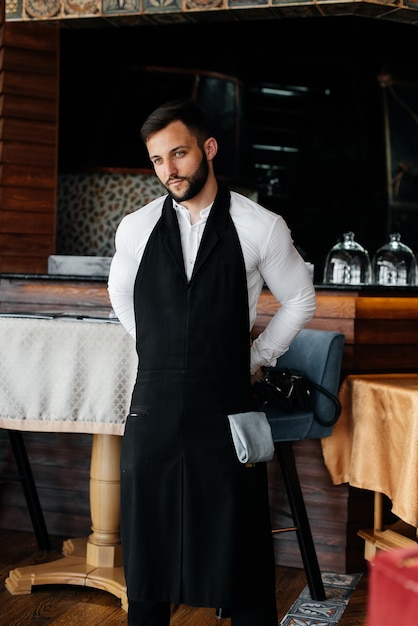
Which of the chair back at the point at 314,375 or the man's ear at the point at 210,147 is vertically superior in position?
the man's ear at the point at 210,147

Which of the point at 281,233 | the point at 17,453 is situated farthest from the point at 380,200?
the point at 281,233

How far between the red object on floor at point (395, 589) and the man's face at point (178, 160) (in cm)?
148

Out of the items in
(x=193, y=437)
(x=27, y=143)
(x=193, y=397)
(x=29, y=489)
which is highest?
(x=27, y=143)

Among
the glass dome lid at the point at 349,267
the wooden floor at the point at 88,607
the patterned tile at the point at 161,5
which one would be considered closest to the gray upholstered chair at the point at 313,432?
the wooden floor at the point at 88,607

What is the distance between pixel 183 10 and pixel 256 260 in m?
2.84

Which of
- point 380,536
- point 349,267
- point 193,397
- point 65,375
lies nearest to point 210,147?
point 193,397

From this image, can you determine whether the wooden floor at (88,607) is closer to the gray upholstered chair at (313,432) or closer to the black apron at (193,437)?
the gray upholstered chair at (313,432)

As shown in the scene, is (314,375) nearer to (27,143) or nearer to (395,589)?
(395,589)

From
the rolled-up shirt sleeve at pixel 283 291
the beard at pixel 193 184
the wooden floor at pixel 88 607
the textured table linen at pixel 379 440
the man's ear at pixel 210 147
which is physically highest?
the man's ear at pixel 210 147

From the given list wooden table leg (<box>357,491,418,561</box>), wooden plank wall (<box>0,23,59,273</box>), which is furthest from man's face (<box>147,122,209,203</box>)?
wooden plank wall (<box>0,23,59,273</box>)

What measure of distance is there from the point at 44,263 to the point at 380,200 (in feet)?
11.4

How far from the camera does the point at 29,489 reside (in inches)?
153

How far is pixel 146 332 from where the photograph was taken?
2387 millimetres

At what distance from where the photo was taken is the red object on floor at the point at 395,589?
0.99m
